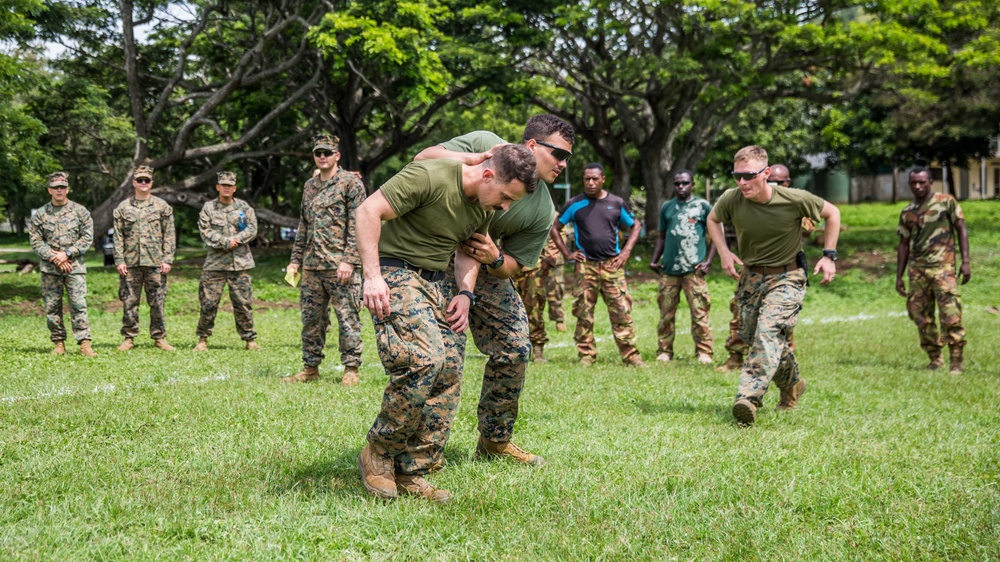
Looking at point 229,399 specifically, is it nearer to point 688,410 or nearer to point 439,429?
point 439,429

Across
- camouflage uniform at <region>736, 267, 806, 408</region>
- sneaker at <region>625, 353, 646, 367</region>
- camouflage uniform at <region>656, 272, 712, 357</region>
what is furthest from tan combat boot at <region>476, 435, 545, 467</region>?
camouflage uniform at <region>656, 272, 712, 357</region>

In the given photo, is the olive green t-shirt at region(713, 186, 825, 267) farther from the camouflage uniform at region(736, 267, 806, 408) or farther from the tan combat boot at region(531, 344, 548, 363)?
the tan combat boot at region(531, 344, 548, 363)

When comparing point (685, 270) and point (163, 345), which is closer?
point (685, 270)

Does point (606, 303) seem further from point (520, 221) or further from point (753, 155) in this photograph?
point (520, 221)

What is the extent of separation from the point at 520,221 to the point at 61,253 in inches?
298

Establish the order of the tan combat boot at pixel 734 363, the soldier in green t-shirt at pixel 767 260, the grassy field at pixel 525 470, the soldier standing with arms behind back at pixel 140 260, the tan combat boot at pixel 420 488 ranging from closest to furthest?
the grassy field at pixel 525 470 → the tan combat boot at pixel 420 488 → the soldier in green t-shirt at pixel 767 260 → the tan combat boot at pixel 734 363 → the soldier standing with arms behind back at pixel 140 260

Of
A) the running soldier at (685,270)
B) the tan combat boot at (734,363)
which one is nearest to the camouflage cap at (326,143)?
the running soldier at (685,270)

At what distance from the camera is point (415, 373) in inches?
190

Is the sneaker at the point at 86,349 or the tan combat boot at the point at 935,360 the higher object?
the sneaker at the point at 86,349

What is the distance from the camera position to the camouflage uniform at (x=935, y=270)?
10852mm

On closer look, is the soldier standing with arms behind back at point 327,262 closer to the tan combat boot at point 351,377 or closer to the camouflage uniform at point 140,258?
the tan combat boot at point 351,377

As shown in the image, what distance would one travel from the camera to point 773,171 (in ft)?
35.6

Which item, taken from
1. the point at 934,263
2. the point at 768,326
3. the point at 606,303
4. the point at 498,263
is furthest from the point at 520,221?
the point at 934,263

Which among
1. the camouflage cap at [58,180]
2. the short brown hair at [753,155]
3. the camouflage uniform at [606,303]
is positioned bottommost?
the camouflage uniform at [606,303]
